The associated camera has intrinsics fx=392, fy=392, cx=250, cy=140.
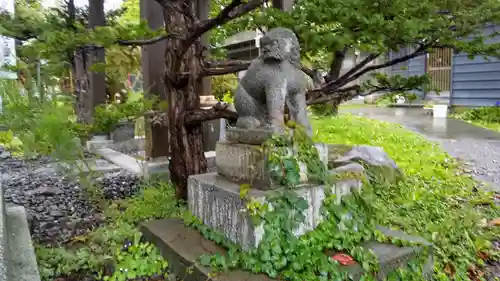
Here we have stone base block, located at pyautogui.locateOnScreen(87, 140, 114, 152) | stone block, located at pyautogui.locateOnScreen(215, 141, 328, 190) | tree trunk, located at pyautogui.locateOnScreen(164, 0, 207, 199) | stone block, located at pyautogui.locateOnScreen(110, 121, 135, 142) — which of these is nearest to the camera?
stone block, located at pyautogui.locateOnScreen(215, 141, 328, 190)

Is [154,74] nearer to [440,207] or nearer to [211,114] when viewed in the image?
[211,114]

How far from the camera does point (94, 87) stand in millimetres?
9133

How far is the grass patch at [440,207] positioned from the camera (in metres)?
3.13

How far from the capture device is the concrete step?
6.77ft

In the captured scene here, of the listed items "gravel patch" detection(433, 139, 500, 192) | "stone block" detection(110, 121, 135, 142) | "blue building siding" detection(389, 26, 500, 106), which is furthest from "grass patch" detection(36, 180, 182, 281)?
"blue building siding" detection(389, 26, 500, 106)

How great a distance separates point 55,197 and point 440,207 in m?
4.66

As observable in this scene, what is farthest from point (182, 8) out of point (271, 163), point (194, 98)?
point (271, 163)

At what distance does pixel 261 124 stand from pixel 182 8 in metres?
1.32

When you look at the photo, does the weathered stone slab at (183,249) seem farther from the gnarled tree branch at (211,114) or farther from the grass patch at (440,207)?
the grass patch at (440,207)

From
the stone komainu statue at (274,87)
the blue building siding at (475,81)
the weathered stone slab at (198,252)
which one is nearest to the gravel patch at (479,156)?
the weathered stone slab at (198,252)

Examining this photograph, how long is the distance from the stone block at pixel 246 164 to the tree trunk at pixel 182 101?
77cm

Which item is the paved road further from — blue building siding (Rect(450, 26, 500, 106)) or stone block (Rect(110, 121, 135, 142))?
stone block (Rect(110, 121, 135, 142))

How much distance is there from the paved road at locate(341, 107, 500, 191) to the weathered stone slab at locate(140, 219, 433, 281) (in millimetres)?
3235

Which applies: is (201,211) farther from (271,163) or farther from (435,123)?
(435,123)
